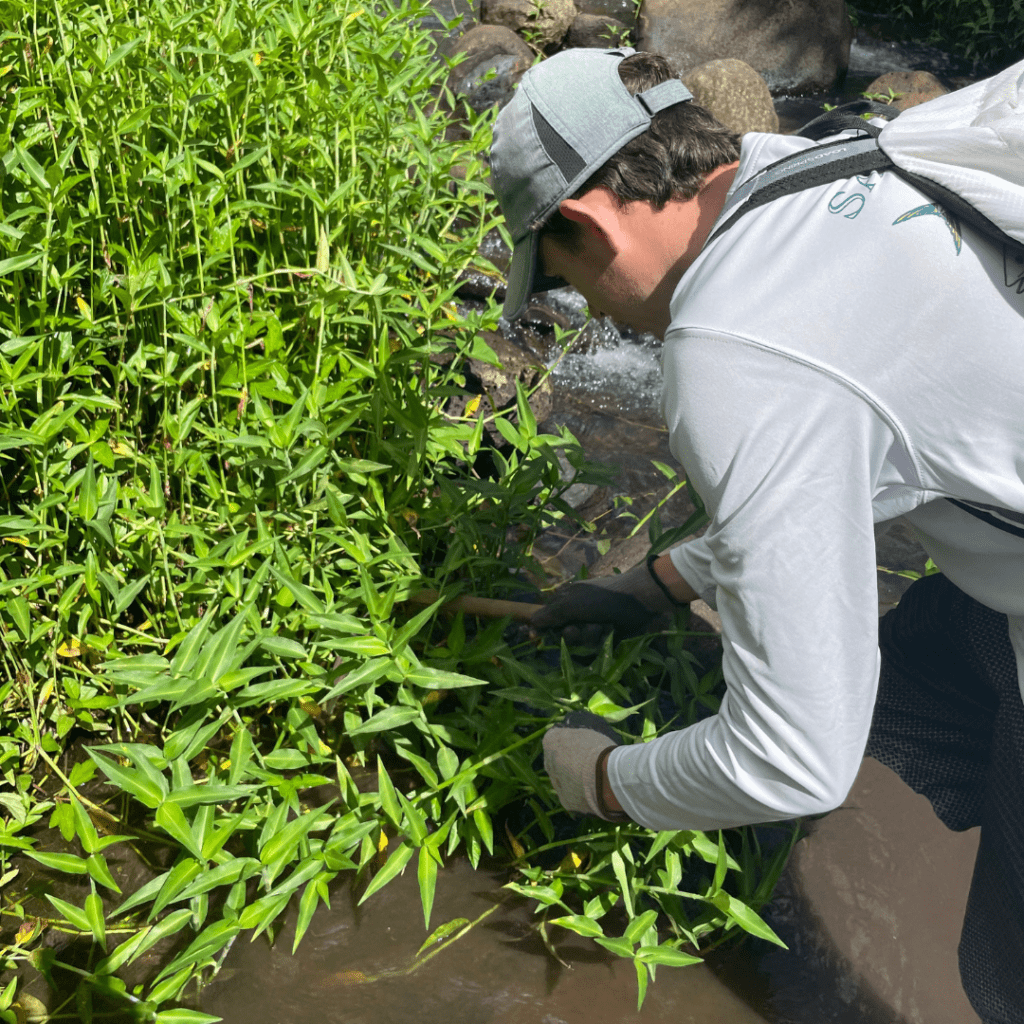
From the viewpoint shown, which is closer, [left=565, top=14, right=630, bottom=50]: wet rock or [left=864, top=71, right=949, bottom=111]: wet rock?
[left=864, top=71, right=949, bottom=111]: wet rock

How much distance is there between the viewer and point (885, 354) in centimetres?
116

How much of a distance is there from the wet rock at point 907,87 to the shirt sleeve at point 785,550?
543 cm

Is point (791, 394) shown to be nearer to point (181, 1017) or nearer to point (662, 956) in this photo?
point (662, 956)

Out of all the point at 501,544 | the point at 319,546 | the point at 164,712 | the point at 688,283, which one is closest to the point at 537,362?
the point at 501,544

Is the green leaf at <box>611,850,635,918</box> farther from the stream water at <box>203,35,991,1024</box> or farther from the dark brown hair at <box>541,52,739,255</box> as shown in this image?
the dark brown hair at <box>541,52,739,255</box>

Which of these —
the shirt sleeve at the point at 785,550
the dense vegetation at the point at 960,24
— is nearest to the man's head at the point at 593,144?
the shirt sleeve at the point at 785,550

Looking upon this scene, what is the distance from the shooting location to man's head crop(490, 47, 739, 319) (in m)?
1.49

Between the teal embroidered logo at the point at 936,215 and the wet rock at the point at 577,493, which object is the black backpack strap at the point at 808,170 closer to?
the teal embroidered logo at the point at 936,215

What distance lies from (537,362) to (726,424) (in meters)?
2.55

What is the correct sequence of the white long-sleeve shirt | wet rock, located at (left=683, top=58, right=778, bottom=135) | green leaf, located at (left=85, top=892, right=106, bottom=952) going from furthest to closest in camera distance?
wet rock, located at (left=683, top=58, right=778, bottom=135) → green leaf, located at (left=85, top=892, right=106, bottom=952) → the white long-sleeve shirt

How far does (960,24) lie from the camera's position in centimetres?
684

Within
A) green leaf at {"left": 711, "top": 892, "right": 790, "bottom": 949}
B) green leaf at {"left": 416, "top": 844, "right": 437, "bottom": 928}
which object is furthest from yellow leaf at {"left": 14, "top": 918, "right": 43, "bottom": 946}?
green leaf at {"left": 711, "top": 892, "right": 790, "bottom": 949}

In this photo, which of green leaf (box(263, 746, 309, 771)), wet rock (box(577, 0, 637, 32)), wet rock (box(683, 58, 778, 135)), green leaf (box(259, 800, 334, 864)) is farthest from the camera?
wet rock (box(577, 0, 637, 32))

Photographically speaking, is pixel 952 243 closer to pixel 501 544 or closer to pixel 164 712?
pixel 501 544
